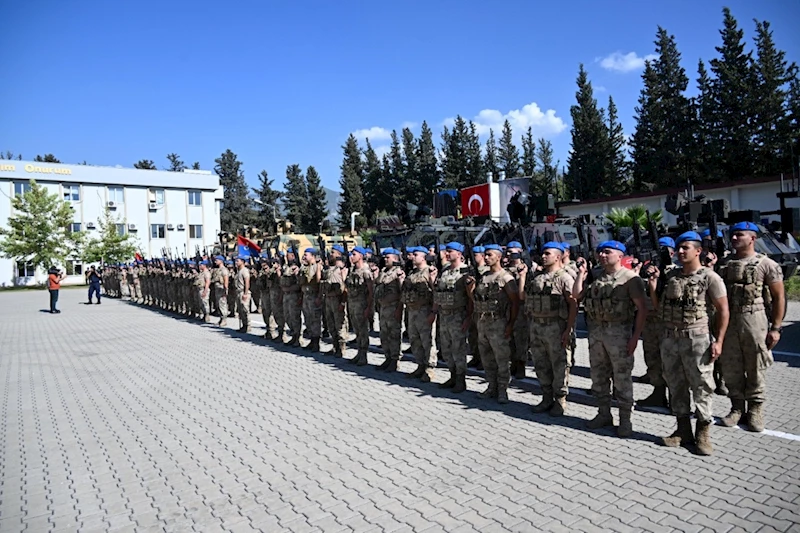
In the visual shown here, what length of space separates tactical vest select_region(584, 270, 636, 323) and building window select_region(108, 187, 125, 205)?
167 feet

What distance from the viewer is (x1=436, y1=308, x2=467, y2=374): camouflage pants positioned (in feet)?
21.6

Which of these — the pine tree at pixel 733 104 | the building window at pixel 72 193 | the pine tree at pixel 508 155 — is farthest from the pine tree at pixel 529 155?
the building window at pixel 72 193

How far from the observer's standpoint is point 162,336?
13055 millimetres

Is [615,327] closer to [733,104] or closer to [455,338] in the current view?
[455,338]

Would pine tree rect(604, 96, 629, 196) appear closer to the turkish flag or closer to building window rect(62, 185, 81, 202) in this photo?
the turkish flag

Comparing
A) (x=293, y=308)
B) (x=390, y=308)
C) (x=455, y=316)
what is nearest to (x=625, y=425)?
(x=455, y=316)

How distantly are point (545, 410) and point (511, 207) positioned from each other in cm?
829

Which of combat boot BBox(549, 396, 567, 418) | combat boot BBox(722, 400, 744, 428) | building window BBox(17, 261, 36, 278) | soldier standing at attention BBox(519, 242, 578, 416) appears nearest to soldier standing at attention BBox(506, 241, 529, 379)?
soldier standing at attention BBox(519, 242, 578, 416)

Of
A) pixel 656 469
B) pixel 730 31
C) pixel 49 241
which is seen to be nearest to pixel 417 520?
pixel 656 469

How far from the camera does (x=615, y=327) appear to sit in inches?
193

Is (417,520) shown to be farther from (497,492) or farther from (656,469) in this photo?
(656,469)

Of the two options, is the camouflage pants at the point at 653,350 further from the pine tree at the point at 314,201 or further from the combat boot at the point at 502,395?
the pine tree at the point at 314,201

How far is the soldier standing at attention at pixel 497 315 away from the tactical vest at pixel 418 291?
102 cm

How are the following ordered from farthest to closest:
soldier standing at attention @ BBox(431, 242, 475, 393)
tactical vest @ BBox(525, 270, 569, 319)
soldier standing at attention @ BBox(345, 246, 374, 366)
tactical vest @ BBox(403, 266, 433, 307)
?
1. soldier standing at attention @ BBox(345, 246, 374, 366)
2. tactical vest @ BBox(403, 266, 433, 307)
3. soldier standing at attention @ BBox(431, 242, 475, 393)
4. tactical vest @ BBox(525, 270, 569, 319)
